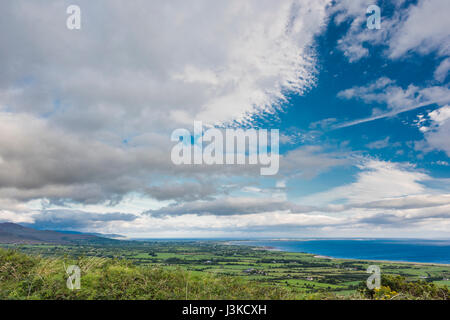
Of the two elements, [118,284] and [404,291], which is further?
[404,291]

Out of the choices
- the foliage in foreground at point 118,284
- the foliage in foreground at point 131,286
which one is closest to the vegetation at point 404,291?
the foliage in foreground at point 131,286

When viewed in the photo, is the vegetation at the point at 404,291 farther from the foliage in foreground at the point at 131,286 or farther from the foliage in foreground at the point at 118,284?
the foliage in foreground at the point at 118,284

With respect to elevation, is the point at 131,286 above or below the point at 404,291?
above

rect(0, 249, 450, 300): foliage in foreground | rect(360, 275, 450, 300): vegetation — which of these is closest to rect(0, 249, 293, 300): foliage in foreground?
rect(0, 249, 450, 300): foliage in foreground

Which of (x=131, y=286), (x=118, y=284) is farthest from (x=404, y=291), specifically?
(x=118, y=284)

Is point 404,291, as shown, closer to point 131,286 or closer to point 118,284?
point 131,286
